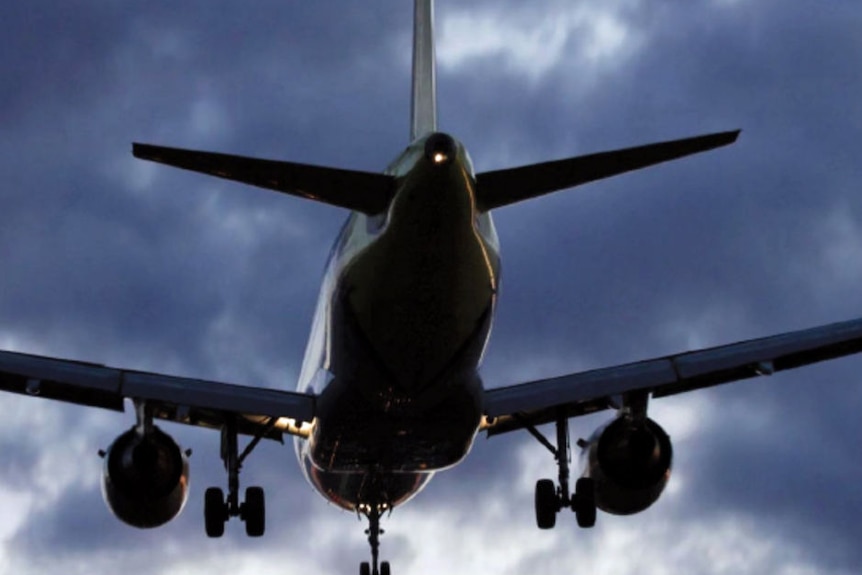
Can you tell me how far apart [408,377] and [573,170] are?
4.50 meters

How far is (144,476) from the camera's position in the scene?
26266mm

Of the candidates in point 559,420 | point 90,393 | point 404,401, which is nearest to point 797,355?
point 559,420

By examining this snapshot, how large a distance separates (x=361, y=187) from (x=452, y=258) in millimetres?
1555

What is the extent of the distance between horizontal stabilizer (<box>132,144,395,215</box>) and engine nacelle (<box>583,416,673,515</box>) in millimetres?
9186

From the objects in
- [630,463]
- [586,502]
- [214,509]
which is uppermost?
Result: [630,463]

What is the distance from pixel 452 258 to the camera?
2066 centimetres

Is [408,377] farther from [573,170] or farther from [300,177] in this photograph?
[573,170]

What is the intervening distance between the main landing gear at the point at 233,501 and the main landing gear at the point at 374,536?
129 inches

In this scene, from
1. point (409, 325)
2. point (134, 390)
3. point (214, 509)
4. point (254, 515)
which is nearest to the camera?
point (409, 325)

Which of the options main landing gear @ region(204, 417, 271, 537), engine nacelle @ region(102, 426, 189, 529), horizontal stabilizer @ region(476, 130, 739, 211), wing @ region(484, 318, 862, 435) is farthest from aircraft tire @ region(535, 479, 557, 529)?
horizontal stabilizer @ region(476, 130, 739, 211)

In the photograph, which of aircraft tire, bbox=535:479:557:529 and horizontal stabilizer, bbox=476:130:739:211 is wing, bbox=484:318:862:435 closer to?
aircraft tire, bbox=535:479:557:529

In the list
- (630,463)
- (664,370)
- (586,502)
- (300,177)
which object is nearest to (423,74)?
(664,370)

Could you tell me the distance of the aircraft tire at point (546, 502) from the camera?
1129 inches

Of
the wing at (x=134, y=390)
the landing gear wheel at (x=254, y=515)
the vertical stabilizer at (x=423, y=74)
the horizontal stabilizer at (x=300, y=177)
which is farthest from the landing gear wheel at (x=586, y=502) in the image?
the horizontal stabilizer at (x=300, y=177)
